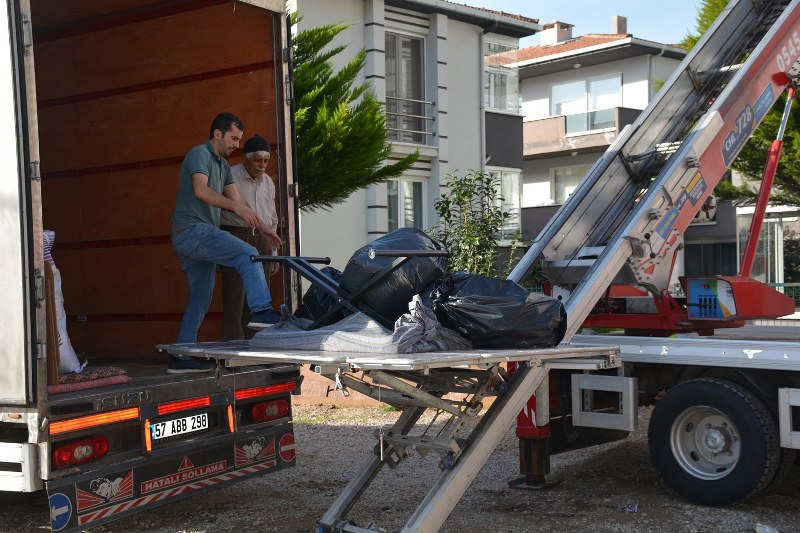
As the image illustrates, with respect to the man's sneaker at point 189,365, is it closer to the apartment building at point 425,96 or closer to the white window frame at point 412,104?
the apartment building at point 425,96

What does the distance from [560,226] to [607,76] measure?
24.3m

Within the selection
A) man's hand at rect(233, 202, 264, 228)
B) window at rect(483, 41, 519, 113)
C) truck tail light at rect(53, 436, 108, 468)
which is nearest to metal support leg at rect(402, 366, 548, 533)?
truck tail light at rect(53, 436, 108, 468)

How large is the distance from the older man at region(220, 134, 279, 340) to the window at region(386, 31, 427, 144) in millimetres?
13302

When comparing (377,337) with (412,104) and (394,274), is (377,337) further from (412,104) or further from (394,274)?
(412,104)

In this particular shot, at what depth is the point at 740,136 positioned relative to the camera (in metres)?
7.17

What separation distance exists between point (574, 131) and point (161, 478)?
25683mm

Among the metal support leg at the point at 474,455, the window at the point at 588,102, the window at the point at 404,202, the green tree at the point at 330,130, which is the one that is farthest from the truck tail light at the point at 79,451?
the window at the point at 588,102

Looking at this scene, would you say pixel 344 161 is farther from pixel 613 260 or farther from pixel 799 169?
pixel 799 169

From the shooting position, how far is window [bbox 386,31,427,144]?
2034 centimetres

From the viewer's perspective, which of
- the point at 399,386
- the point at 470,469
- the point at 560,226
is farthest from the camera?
the point at 560,226

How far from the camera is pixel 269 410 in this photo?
242 inches

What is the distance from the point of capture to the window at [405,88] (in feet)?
66.7

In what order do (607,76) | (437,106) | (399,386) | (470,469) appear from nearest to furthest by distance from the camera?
(399,386), (470,469), (437,106), (607,76)

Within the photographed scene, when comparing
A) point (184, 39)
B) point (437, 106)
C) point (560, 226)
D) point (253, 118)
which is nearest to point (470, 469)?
point (560, 226)
